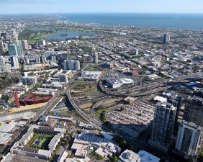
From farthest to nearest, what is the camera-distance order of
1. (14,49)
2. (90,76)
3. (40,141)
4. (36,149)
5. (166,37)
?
(166,37)
(14,49)
(90,76)
(40,141)
(36,149)

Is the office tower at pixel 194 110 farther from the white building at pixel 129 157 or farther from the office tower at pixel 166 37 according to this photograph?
the office tower at pixel 166 37

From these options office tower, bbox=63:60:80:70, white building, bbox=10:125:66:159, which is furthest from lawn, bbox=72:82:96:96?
white building, bbox=10:125:66:159

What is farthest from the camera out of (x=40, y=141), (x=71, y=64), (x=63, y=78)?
Answer: (x=71, y=64)

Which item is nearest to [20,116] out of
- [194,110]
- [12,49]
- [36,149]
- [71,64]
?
[36,149]

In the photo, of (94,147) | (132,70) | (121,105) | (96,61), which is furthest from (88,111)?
(96,61)

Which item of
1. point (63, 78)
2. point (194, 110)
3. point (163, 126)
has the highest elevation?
point (194, 110)

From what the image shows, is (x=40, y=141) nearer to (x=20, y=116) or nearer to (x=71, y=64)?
(x=20, y=116)

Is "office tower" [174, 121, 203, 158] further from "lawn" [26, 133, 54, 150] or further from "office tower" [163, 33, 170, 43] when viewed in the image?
"office tower" [163, 33, 170, 43]

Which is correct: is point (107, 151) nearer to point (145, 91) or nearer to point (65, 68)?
point (145, 91)
